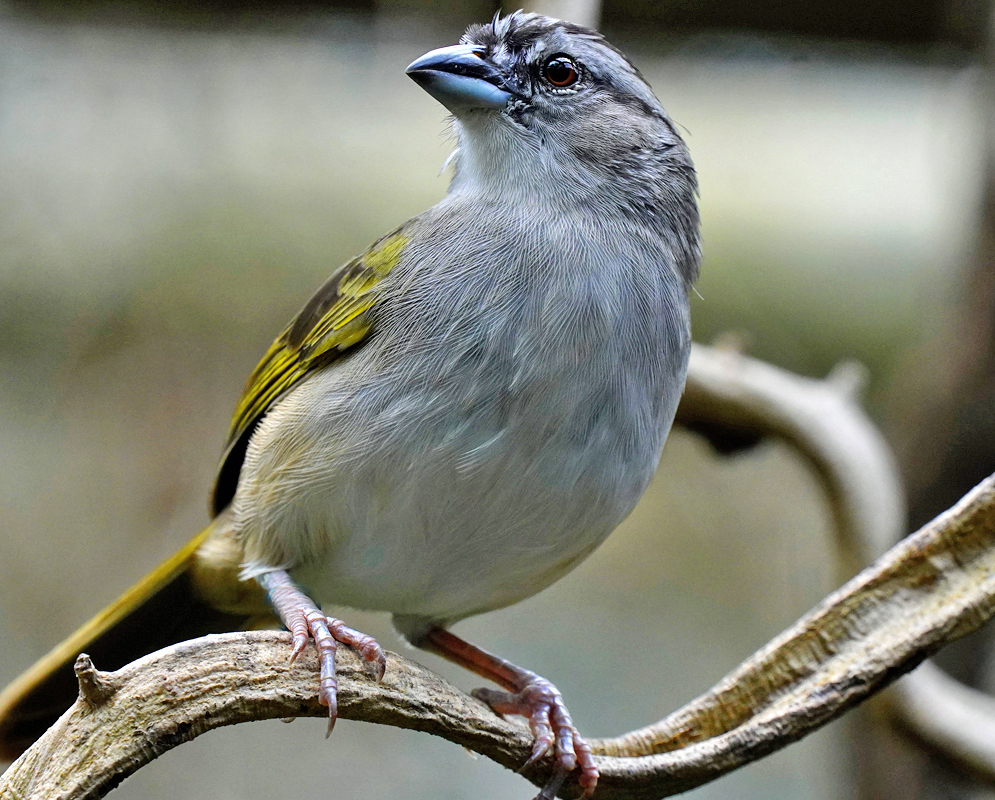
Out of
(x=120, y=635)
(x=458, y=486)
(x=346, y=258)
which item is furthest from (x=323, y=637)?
(x=346, y=258)

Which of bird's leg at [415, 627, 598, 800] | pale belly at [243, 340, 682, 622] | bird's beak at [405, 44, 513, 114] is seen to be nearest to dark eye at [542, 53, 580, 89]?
bird's beak at [405, 44, 513, 114]

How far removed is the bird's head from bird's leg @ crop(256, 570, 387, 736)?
1.14 m

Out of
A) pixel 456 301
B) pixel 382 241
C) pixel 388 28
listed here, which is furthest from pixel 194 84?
pixel 456 301

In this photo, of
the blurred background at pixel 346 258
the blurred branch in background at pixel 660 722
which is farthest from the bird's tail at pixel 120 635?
the blurred background at pixel 346 258

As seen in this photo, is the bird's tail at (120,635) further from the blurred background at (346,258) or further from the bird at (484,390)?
the blurred background at (346,258)

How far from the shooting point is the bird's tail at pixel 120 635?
261cm

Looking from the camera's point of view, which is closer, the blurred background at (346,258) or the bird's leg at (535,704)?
the bird's leg at (535,704)

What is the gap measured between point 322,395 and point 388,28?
3.66m

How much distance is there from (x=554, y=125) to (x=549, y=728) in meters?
1.57

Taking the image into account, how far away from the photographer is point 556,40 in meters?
2.57

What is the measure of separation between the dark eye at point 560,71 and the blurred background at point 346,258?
2.37m

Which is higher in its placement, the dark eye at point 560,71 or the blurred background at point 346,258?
the dark eye at point 560,71

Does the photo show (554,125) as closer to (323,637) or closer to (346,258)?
(323,637)

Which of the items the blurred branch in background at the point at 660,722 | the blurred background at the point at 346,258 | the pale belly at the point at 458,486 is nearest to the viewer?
the blurred branch in background at the point at 660,722
